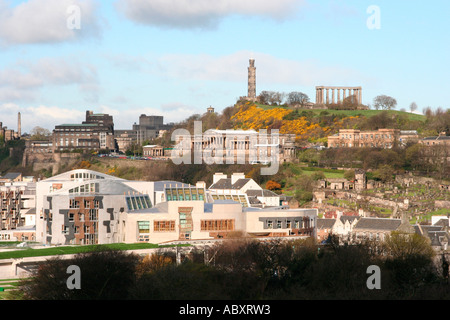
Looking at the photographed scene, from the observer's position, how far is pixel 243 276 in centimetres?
5247

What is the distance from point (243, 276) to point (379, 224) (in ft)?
138

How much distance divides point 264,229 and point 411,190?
54100 millimetres

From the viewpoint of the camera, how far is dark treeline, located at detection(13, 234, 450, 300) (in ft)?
158

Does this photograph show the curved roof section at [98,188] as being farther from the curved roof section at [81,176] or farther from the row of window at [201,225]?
the curved roof section at [81,176]

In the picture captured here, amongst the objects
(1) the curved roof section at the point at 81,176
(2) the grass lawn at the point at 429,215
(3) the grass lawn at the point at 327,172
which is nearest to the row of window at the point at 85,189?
(1) the curved roof section at the point at 81,176

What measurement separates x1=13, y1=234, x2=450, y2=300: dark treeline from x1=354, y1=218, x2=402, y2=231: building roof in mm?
24746

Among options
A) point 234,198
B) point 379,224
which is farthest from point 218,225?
point 379,224

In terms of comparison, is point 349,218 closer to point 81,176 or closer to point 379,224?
point 379,224

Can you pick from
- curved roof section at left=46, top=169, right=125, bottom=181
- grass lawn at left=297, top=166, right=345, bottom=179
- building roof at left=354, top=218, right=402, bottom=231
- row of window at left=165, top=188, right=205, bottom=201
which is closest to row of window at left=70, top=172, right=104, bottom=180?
curved roof section at left=46, top=169, right=125, bottom=181

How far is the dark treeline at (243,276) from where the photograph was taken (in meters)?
48.3

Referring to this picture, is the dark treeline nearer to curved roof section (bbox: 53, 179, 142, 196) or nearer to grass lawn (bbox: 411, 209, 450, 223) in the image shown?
curved roof section (bbox: 53, 179, 142, 196)
